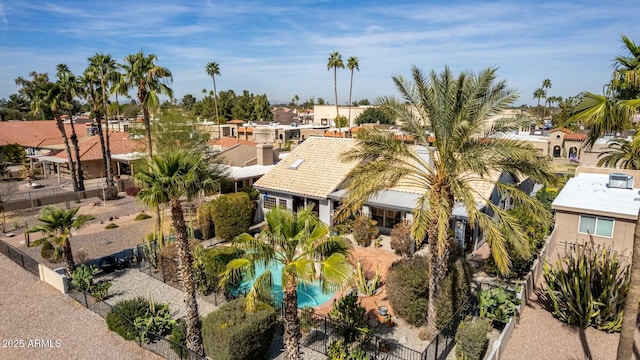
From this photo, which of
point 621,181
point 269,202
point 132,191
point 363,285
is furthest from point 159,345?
point 621,181

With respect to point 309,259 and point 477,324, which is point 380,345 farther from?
point 309,259

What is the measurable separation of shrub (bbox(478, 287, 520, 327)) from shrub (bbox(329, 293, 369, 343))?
456 cm

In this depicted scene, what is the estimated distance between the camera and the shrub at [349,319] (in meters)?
13.7

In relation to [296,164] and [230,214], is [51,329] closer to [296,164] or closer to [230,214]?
[230,214]

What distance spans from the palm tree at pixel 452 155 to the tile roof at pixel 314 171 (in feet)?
37.1

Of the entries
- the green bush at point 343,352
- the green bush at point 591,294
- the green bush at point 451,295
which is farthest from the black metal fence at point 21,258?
the green bush at point 591,294

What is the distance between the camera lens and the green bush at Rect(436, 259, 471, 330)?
1406 centimetres

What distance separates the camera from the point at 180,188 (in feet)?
40.3

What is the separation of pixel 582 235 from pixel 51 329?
2735cm

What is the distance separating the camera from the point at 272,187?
90.1 feet

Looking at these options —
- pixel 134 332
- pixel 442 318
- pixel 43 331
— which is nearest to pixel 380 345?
pixel 442 318

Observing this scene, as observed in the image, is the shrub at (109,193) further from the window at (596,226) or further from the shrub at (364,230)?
the window at (596,226)

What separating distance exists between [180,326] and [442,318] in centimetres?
963

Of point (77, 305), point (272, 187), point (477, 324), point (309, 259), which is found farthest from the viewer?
point (272, 187)
